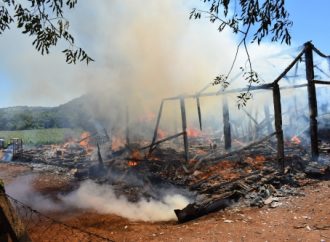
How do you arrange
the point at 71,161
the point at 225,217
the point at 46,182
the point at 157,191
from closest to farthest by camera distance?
1. the point at 225,217
2. the point at 157,191
3. the point at 46,182
4. the point at 71,161

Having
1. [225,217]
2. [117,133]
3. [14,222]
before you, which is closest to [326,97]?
[117,133]

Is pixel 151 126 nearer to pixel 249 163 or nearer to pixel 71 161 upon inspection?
pixel 71 161

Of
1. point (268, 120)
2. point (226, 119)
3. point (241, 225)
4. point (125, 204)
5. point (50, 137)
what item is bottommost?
point (125, 204)

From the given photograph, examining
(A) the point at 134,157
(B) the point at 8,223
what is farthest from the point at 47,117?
(B) the point at 8,223

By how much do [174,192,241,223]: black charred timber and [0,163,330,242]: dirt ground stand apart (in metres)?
0.22

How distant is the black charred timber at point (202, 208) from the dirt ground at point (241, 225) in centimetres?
22

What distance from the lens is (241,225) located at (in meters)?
7.02

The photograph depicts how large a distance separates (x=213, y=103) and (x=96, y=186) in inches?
825

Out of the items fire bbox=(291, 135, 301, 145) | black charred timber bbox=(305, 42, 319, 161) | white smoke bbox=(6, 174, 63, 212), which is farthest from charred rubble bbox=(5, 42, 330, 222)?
white smoke bbox=(6, 174, 63, 212)

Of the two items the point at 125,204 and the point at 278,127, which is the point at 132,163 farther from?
the point at 278,127

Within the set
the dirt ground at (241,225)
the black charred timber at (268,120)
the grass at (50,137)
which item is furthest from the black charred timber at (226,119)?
the grass at (50,137)

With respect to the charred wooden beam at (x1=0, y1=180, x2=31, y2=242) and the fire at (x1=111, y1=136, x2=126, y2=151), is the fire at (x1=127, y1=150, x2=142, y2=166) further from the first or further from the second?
the charred wooden beam at (x1=0, y1=180, x2=31, y2=242)

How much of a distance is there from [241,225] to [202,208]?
4.70ft

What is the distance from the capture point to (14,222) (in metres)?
3.53
